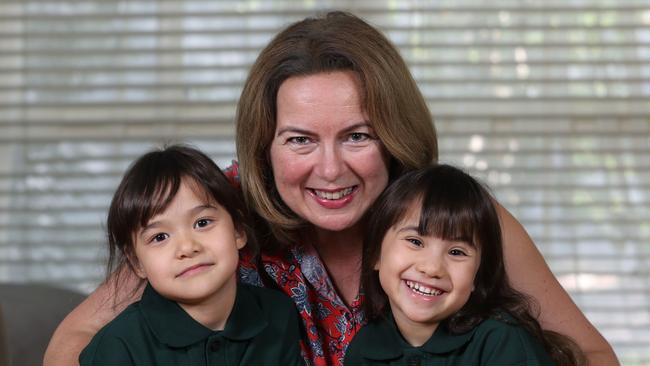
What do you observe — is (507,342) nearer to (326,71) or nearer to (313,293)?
(313,293)

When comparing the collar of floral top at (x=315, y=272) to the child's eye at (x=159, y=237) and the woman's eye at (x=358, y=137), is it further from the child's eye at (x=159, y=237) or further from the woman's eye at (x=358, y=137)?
the child's eye at (x=159, y=237)

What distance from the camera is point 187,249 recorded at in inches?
80.6

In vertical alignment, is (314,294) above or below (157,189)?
below

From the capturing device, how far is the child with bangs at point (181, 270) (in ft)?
6.83

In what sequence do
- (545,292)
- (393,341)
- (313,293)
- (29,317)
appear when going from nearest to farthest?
(393,341) → (545,292) → (313,293) → (29,317)

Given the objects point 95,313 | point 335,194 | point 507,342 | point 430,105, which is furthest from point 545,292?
point 430,105

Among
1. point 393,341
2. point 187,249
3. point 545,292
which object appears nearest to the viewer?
point 187,249

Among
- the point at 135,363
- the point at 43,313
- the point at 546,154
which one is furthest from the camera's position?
the point at 546,154

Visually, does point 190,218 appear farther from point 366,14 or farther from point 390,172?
point 366,14

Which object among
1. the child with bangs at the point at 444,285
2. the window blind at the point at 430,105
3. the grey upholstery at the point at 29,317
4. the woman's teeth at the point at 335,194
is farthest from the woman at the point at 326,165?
the window blind at the point at 430,105

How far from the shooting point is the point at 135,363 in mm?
2092

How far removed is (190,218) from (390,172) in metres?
0.51

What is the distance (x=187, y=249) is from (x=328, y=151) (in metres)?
0.41

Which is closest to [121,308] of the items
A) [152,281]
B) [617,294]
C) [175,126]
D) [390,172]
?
[152,281]
